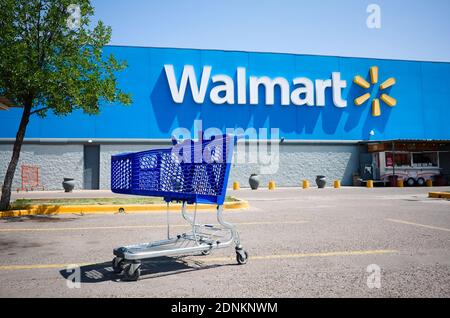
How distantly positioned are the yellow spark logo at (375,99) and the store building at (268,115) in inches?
3.4

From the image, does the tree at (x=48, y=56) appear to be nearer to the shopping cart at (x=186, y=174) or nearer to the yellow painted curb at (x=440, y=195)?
the shopping cart at (x=186, y=174)

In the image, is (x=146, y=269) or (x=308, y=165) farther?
(x=308, y=165)

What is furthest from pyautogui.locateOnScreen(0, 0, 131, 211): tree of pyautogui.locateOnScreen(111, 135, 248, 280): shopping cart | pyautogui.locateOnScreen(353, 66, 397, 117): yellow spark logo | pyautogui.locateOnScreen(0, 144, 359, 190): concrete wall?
pyautogui.locateOnScreen(353, 66, 397, 117): yellow spark logo

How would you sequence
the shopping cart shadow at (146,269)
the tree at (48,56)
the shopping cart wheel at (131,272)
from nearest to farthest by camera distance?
1. the shopping cart wheel at (131,272)
2. the shopping cart shadow at (146,269)
3. the tree at (48,56)

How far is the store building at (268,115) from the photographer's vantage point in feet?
81.0

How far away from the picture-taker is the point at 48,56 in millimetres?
10391

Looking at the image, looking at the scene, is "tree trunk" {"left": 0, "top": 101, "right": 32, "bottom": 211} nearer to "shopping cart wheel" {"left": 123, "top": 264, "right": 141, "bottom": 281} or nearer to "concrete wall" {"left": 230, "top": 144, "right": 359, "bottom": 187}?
"shopping cart wheel" {"left": 123, "top": 264, "right": 141, "bottom": 281}

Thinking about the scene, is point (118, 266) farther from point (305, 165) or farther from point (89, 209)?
point (305, 165)

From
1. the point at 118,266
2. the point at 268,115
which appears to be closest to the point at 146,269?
the point at 118,266

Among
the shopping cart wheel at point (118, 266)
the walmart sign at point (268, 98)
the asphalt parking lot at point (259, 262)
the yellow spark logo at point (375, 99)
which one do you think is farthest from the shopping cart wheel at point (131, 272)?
the yellow spark logo at point (375, 99)

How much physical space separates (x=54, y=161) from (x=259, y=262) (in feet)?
77.9

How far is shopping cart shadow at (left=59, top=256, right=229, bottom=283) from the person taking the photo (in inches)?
140
